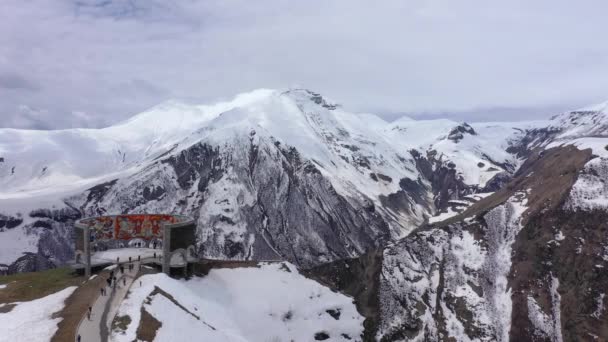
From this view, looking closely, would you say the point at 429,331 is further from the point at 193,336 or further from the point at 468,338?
the point at 193,336

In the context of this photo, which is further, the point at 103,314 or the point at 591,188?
the point at 591,188

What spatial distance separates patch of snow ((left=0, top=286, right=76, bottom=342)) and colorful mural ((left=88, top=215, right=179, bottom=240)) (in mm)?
25996

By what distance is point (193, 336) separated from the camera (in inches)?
2270

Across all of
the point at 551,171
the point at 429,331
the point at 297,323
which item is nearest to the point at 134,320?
the point at 297,323

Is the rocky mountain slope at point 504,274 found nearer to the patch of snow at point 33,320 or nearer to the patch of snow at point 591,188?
the patch of snow at point 591,188

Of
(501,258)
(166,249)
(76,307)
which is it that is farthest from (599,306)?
(76,307)

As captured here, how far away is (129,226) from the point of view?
318ft

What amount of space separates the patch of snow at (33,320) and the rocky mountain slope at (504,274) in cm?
6490

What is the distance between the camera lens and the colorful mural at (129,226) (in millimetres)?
93412

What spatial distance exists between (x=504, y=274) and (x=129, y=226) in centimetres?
11198

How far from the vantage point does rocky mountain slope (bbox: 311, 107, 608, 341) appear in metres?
123

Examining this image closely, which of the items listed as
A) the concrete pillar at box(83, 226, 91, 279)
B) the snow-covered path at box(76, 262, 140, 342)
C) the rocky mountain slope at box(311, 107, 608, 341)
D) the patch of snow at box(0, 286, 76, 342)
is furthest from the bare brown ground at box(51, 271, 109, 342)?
the rocky mountain slope at box(311, 107, 608, 341)

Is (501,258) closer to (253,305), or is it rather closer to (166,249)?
(253,305)

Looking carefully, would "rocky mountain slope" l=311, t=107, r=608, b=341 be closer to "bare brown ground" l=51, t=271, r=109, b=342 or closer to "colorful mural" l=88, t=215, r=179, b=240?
"colorful mural" l=88, t=215, r=179, b=240
